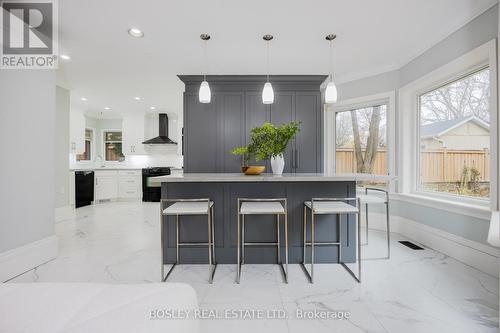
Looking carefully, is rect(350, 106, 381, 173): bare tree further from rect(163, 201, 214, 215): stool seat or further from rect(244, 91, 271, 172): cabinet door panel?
rect(163, 201, 214, 215): stool seat

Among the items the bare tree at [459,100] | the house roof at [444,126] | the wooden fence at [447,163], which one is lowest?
the wooden fence at [447,163]

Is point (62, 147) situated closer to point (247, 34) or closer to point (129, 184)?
point (129, 184)

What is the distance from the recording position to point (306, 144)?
372 centimetres

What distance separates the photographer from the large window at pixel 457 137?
2.42m

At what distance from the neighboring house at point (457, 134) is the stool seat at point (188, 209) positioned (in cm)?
301

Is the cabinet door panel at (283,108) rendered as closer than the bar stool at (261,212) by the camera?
No

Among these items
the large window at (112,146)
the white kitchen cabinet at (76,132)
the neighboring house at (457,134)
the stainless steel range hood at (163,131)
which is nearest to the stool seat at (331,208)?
the neighboring house at (457,134)

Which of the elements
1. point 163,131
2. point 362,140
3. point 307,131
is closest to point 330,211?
point 307,131

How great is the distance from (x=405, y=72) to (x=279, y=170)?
8.64 feet

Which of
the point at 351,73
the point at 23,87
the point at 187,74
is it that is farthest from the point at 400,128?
the point at 23,87

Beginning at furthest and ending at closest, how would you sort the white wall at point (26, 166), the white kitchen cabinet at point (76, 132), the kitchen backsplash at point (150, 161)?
the kitchen backsplash at point (150, 161)
the white kitchen cabinet at point (76, 132)
the white wall at point (26, 166)

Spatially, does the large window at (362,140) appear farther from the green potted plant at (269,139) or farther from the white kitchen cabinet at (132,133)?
the white kitchen cabinet at (132,133)

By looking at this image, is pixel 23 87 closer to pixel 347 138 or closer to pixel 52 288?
pixel 52 288

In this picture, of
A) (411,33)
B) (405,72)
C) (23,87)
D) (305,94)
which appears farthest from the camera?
(305,94)
